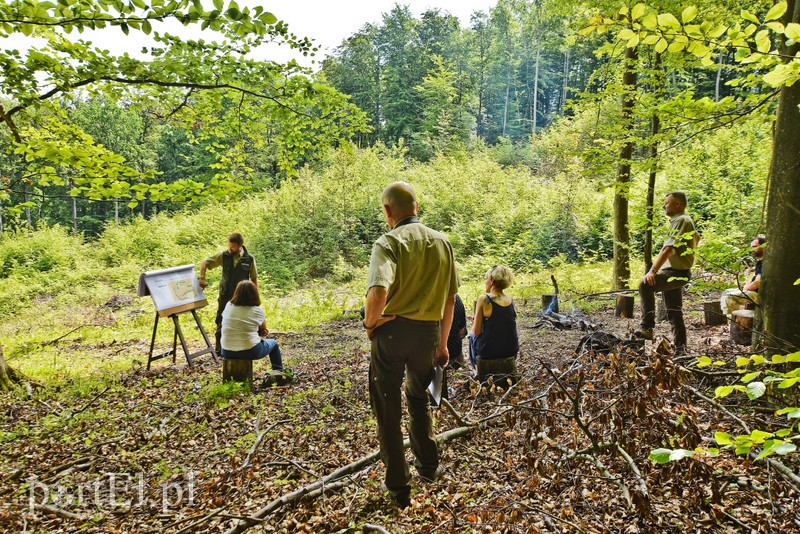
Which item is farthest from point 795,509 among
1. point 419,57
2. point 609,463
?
point 419,57

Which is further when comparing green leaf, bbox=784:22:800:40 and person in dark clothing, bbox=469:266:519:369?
person in dark clothing, bbox=469:266:519:369

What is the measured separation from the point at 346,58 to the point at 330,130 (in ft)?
143

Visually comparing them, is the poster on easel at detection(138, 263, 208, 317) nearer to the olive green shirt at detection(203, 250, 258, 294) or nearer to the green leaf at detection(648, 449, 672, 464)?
the olive green shirt at detection(203, 250, 258, 294)

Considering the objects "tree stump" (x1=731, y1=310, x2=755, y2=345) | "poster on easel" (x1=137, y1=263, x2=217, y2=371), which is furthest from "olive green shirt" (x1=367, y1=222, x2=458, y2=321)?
"poster on easel" (x1=137, y1=263, x2=217, y2=371)

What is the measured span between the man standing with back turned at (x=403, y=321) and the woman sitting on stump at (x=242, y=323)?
3530 millimetres

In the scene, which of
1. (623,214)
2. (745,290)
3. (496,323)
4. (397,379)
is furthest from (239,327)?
(623,214)

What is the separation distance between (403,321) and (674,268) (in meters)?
3.82

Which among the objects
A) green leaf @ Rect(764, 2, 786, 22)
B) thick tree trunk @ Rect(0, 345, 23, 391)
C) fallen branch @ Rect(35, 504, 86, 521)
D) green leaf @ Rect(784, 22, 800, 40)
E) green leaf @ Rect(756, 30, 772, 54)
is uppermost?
green leaf @ Rect(764, 2, 786, 22)

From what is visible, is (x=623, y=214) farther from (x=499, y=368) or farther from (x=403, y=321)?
(x=403, y=321)

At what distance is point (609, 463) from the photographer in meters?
2.93

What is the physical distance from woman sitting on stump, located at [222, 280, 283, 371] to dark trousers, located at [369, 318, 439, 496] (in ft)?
11.6

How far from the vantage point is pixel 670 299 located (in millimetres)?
5188

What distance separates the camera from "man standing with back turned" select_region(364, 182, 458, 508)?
2.79 meters

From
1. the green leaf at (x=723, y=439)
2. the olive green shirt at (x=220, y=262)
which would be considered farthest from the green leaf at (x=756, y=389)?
the olive green shirt at (x=220, y=262)
